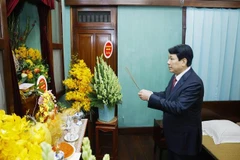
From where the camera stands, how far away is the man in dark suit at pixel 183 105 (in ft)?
5.36

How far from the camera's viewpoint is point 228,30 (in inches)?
126

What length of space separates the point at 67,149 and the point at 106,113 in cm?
103

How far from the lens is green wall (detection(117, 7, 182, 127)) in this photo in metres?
3.21

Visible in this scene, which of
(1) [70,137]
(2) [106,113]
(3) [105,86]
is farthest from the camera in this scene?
(2) [106,113]

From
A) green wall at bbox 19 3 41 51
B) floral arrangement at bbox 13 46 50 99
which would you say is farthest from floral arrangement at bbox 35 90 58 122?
green wall at bbox 19 3 41 51

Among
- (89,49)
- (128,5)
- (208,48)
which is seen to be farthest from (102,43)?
(208,48)

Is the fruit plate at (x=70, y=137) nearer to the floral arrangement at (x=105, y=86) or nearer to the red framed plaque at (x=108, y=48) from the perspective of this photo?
the floral arrangement at (x=105, y=86)

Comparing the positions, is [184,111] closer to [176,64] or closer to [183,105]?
[183,105]

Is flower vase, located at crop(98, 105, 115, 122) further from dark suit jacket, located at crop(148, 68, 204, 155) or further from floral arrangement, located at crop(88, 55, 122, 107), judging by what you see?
dark suit jacket, located at crop(148, 68, 204, 155)

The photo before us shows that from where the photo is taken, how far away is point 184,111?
5.42ft

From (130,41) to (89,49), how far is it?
0.69 m

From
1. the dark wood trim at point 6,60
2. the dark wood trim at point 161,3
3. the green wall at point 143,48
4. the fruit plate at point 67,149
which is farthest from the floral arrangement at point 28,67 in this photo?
the green wall at point 143,48

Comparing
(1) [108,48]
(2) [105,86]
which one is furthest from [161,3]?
(2) [105,86]

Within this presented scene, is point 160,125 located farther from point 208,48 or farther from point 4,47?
point 4,47
